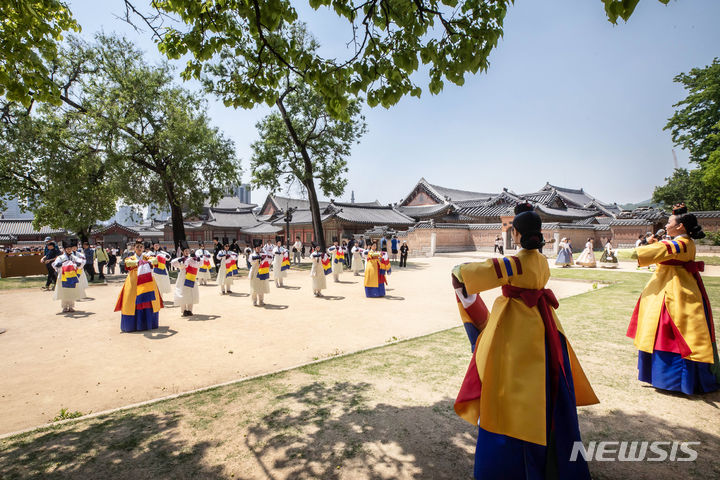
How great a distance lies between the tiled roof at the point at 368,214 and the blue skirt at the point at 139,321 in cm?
2573

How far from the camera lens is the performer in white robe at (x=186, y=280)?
27.5 feet

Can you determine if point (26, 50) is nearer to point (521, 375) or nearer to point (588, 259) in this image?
point (521, 375)

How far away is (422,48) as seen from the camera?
4309mm

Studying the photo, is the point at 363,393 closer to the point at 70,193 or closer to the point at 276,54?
the point at 276,54

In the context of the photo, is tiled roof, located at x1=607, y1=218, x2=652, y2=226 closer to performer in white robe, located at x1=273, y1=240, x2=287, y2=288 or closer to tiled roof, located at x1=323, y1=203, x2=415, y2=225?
tiled roof, located at x1=323, y1=203, x2=415, y2=225

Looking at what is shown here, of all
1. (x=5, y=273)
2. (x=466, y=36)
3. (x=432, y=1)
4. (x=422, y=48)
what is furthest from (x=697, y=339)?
(x=5, y=273)

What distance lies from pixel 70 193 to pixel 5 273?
22.5 ft

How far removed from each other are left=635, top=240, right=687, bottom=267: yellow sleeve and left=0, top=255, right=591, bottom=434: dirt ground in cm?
402

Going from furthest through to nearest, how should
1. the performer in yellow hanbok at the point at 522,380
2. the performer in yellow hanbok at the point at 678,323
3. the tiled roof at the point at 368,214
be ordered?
the tiled roof at the point at 368,214, the performer in yellow hanbok at the point at 678,323, the performer in yellow hanbok at the point at 522,380

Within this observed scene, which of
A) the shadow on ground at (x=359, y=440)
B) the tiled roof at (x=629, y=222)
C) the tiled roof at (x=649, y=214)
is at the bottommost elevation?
the shadow on ground at (x=359, y=440)

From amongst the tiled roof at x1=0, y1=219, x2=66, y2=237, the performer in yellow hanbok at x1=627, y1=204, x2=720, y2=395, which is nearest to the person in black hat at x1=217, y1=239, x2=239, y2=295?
the performer in yellow hanbok at x1=627, y1=204, x2=720, y2=395

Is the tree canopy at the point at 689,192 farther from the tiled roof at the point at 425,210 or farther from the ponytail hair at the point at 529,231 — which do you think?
the ponytail hair at the point at 529,231

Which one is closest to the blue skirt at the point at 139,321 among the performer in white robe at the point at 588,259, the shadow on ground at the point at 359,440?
the shadow on ground at the point at 359,440

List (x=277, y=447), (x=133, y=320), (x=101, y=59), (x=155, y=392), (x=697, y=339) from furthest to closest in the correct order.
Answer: (x=101, y=59), (x=133, y=320), (x=155, y=392), (x=697, y=339), (x=277, y=447)
